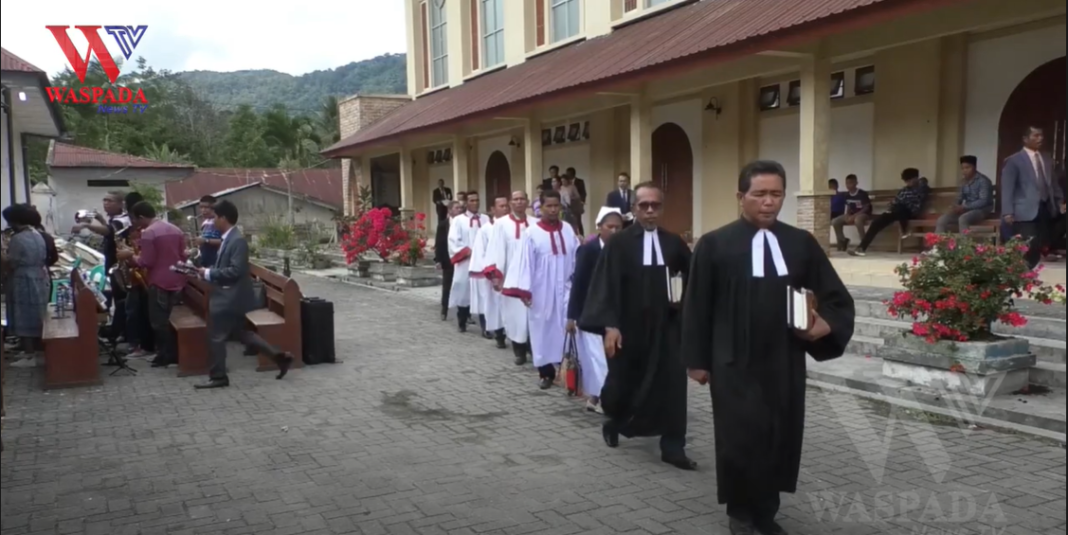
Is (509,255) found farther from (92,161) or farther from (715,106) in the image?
(92,161)

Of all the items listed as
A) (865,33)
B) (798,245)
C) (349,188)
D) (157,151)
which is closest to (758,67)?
(865,33)

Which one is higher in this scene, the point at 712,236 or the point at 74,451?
the point at 712,236

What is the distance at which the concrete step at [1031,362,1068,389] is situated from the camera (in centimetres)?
636

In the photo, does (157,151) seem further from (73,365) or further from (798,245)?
(798,245)

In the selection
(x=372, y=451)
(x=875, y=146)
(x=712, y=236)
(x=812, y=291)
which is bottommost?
(x=372, y=451)

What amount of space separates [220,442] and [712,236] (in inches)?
152

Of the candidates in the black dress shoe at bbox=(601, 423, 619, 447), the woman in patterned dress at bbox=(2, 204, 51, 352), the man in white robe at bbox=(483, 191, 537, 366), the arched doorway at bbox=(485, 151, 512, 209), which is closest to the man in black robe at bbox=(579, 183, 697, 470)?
the black dress shoe at bbox=(601, 423, 619, 447)

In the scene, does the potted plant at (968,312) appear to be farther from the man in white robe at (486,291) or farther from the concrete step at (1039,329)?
the man in white robe at (486,291)

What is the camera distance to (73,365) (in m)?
7.69

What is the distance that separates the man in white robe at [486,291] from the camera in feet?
31.2

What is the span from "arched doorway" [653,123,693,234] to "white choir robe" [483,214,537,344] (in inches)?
285

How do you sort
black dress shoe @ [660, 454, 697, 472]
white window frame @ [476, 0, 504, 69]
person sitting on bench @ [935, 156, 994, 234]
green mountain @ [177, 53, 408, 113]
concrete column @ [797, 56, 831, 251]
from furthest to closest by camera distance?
green mountain @ [177, 53, 408, 113]
white window frame @ [476, 0, 504, 69]
concrete column @ [797, 56, 831, 251]
person sitting on bench @ [935, 156, 994, 234]
black dress shoe @ [660, 454, 697, 472]

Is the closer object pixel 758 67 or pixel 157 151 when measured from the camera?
pixel 758 67

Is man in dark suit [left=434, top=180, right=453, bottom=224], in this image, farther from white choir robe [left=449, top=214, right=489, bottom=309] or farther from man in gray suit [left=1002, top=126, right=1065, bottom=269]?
man in gray suit [left=1002, top=126, right=1065, bottom=269]
